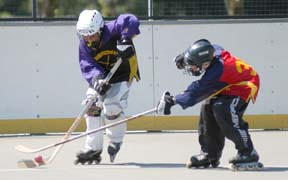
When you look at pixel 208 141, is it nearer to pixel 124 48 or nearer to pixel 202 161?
pixel 202 161

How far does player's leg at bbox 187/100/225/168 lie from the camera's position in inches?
321

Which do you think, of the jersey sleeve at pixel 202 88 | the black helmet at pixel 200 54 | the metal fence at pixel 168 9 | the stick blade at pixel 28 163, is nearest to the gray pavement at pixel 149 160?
the stick blade at pixel 28 163

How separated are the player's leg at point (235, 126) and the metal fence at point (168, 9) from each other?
384cm

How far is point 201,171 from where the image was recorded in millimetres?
8023

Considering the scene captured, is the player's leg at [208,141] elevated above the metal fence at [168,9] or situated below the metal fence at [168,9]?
below

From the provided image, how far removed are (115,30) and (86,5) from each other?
3.63 m

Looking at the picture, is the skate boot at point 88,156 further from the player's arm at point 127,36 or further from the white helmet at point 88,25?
the white helmet at point 88,25

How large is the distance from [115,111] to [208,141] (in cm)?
97

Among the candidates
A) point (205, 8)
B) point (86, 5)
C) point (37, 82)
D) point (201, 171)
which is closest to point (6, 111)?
point (37, 82)

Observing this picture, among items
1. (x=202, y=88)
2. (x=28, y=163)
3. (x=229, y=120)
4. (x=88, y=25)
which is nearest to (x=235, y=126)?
(x=229, y=120)

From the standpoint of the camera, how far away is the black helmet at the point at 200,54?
7816 millimetres

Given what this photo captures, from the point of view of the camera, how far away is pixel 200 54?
7.82 m

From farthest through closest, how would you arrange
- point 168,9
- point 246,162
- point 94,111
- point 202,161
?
1. point 168,9
2. point 94,111
3. point 202,161
4. point 246,162

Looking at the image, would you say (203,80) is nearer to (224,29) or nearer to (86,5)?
(224,29)
